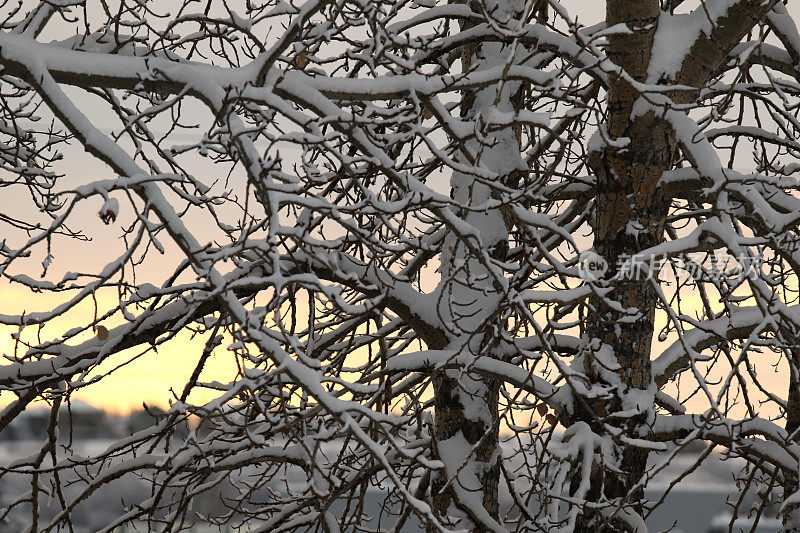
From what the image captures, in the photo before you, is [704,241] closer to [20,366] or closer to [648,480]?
[648,480]

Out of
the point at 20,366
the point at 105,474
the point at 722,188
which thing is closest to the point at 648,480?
the point at 722,188

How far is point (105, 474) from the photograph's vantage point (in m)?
5.52

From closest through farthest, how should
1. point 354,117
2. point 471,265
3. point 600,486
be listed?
point 354,117 < point 600,486 < point 471,265

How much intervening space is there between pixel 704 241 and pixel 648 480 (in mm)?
1242

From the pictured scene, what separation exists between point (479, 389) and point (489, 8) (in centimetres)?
261

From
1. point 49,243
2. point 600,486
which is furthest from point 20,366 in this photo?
point 600,486

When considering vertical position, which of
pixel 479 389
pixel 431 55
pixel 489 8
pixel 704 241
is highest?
pixel 489 8

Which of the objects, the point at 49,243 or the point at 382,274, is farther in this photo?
the point at 382,274

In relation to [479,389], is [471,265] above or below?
above

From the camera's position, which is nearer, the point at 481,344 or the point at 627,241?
the point at 627,241

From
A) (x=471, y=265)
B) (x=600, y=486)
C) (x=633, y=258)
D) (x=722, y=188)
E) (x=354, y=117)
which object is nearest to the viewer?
(x=354, y=117)

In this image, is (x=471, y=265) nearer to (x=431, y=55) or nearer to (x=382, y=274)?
(x=382, y=274)

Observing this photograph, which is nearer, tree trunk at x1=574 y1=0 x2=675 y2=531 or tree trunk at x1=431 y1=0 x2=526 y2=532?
tree trunk at x1=574 y1=0 x2=675 y2=531

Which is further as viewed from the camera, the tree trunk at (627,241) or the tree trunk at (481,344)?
the tree trunk at (481,344)
